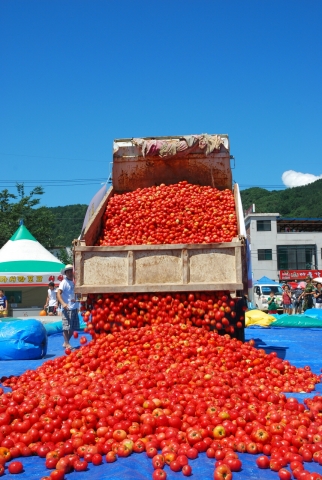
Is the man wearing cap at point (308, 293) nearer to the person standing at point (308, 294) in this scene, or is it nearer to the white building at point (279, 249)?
the person standing at point (308, 294)

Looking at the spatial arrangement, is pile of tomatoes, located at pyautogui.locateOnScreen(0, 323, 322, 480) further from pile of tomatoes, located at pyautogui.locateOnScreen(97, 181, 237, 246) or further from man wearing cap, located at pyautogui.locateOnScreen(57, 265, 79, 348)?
man wearing cap, located at pyautogui.locateOnScreen(57, 265, 79, 348)

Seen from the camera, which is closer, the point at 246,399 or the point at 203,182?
the point at 246,399

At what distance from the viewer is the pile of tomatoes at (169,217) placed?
8570 mm

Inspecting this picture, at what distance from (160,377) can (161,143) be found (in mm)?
5698

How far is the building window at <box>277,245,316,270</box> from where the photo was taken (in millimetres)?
52844

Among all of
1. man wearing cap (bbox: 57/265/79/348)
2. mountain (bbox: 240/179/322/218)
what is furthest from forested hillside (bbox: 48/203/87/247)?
man wearing cap (bbox: 57/265/79/348)

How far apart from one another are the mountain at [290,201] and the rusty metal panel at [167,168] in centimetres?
7492

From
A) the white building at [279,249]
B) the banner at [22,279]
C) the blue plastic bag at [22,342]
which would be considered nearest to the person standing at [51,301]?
the banner at [22,279]

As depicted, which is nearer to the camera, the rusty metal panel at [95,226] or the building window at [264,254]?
the rusty metal panel at [95,226]

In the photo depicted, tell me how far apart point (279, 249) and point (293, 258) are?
1.82 m

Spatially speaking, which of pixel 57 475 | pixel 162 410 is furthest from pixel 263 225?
pixel 57 475

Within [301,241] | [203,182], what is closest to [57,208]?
[301,241]

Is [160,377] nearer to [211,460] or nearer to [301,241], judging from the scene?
[211,460]

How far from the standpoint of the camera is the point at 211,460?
12.8 ft
